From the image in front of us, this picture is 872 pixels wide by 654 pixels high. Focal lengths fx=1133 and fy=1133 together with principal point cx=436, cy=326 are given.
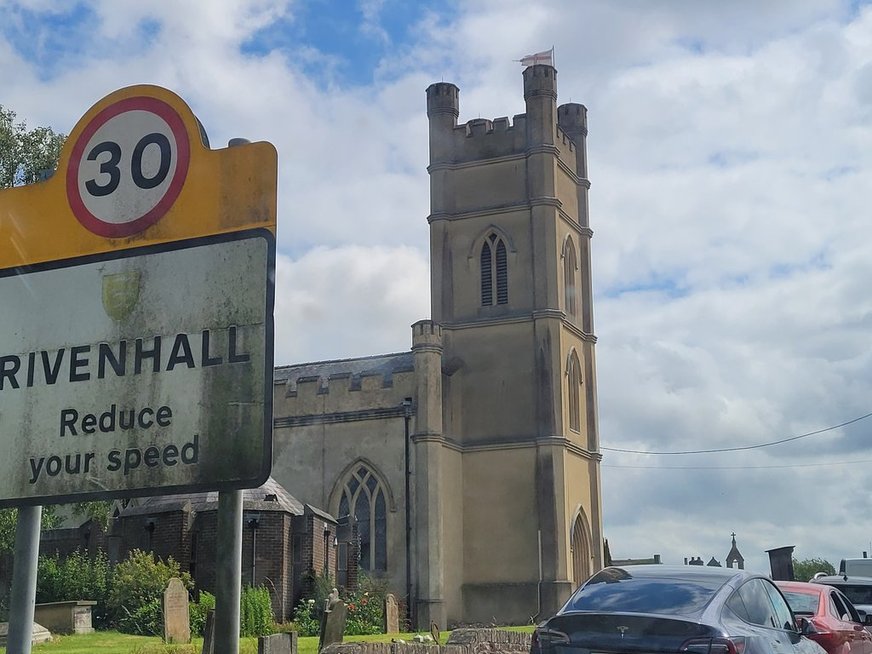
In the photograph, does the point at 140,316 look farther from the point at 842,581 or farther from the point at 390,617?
the point at 390,617

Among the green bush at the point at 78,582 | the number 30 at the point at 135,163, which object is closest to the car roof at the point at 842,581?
the green bush at the point at 78,582

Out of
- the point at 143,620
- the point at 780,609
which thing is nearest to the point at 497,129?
the point at 143,620

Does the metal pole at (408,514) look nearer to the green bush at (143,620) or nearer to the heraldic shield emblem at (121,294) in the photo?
the green bush at (143,620)

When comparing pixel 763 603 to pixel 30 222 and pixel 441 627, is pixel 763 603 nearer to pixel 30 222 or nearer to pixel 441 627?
pixel 30 222

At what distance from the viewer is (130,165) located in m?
4.27

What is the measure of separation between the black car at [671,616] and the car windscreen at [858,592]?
30.2 feet

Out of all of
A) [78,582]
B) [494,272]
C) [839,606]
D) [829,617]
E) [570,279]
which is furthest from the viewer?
[570,279]

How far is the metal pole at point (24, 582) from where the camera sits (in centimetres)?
426

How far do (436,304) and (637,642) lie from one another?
108 ft

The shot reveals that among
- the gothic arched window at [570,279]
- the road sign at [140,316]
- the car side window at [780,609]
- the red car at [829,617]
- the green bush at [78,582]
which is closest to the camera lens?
the road sign at [140,316]

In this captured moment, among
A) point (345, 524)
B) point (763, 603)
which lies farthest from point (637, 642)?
point (345, 524)

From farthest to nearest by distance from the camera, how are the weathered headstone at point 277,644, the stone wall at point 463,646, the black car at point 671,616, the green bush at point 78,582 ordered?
the green bush at point 78,582
the weathered headstone at point 277,644
the stone wall at point 463,646
the black car at point 671,616

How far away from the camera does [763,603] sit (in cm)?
892

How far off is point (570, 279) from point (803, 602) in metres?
→ 30.4
